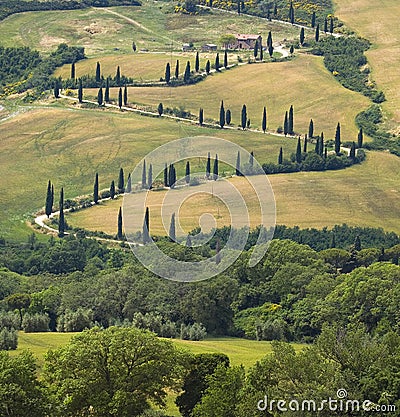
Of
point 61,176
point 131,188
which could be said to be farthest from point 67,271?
point 61,176

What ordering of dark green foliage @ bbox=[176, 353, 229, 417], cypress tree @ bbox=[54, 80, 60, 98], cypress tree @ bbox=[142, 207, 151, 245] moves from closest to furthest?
dark green foliage @ bbox=[176, 353, 229, 417] < cypress tree @ bbox=[142, 207, 151, 245] < cypress tree @ bbox=[54, 80, 60, 98]

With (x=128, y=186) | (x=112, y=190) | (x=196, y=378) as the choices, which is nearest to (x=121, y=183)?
(x=128, y=186)

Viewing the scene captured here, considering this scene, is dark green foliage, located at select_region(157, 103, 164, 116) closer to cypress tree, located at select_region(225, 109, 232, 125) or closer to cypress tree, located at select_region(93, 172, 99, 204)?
cypress tree, located at select_region(225, 109, 232, 125)

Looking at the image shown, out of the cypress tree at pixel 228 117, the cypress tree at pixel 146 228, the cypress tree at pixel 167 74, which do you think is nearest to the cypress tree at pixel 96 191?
the cypress tree at pixel 146 228

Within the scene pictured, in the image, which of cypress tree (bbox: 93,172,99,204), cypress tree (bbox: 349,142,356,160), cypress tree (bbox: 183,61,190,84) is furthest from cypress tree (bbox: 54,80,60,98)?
cypress tree (bbox: 349,142,356,160)

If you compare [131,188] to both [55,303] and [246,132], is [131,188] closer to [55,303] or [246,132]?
[246,132]

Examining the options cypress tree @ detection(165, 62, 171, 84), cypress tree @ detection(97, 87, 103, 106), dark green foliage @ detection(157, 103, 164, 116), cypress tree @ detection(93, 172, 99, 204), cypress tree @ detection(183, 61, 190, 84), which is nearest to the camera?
cypress tree @ detection(93, 172, 99, 204)

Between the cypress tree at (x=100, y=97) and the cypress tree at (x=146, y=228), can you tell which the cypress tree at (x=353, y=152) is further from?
the cypress tree at (x=100, y=97)

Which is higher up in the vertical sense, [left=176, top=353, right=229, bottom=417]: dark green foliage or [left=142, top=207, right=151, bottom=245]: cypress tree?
[left=176, top=353, right=229, bottom=417]: dark green foliage
